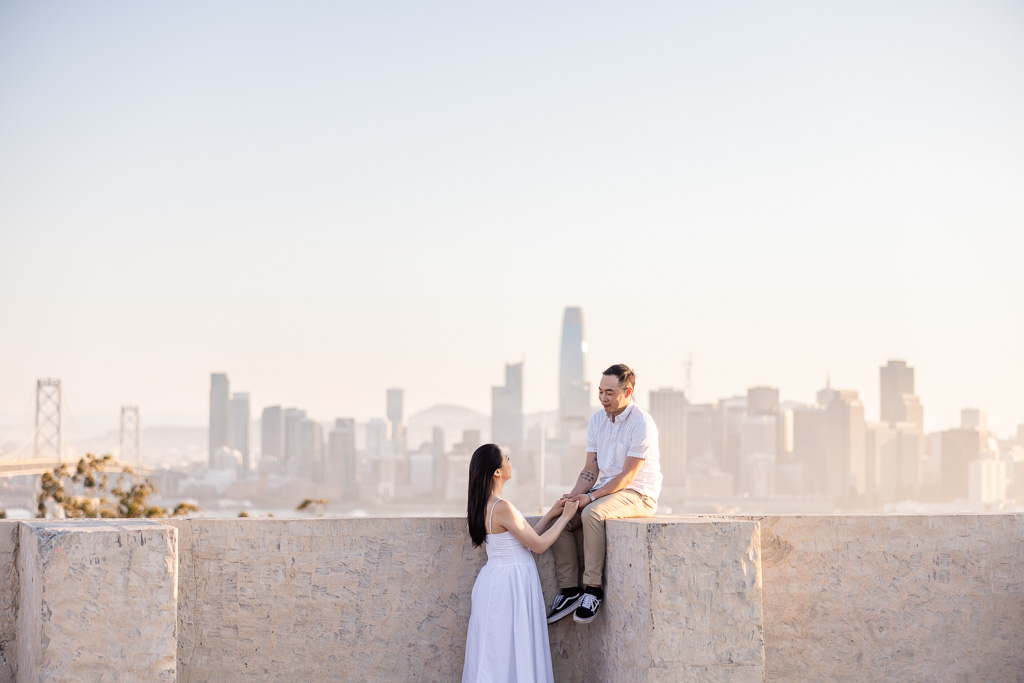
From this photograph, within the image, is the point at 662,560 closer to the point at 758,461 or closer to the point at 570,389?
the point at 758,461

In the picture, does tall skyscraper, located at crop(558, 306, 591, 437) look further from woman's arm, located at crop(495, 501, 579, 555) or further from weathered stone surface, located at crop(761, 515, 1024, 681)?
woman's arm, located at crop(495, 501, 579, 555)

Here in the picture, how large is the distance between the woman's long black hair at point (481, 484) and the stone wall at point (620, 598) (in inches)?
7.8

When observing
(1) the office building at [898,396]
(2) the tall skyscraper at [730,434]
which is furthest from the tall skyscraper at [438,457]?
(1) the office building at [898,396]

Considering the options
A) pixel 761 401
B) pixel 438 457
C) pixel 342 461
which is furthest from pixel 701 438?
pixel 342 461

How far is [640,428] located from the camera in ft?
13.0

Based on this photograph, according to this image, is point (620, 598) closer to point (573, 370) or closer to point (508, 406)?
point (508, 406)

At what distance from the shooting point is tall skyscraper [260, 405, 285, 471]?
453 feet

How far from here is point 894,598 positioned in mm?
4043

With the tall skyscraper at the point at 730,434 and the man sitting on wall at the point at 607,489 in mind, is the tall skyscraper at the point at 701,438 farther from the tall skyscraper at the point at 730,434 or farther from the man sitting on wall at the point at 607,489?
the man sitting on wall at the point at 607,489

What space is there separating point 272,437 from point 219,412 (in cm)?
1237

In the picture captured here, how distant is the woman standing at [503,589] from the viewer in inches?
142

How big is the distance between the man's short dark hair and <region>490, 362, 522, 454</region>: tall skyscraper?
144 metres

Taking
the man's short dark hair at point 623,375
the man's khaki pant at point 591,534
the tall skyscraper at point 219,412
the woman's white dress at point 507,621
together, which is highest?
the man's short dark hair at point 623,375

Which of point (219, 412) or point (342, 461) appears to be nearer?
point (342, 461)
